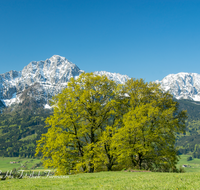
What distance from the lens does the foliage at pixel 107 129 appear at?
2961 centimetres

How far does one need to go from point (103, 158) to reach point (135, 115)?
30.6 feet

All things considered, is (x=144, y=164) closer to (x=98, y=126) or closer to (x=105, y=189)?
(x=98, y=126)

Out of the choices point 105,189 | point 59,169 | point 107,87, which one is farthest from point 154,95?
point 105,189

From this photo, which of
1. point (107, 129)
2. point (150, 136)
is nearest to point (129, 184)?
point (150, 136)

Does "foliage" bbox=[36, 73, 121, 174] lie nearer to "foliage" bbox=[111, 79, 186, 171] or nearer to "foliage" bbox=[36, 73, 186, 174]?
"foliage" bbox=[36, 73, 186, 174]

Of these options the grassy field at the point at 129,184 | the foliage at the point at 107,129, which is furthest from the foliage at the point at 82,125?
the grassy field at the point at 129,184

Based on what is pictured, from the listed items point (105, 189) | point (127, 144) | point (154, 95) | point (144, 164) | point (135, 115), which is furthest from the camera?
point (154, 95)

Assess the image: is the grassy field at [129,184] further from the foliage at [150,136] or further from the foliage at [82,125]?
the foliage at [82,125]

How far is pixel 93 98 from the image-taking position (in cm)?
3400

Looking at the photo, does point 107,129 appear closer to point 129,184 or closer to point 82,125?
point 82,125

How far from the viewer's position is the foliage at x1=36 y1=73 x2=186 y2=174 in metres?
29.6

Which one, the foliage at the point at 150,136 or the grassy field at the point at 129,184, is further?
the foliage at the point at 150,136

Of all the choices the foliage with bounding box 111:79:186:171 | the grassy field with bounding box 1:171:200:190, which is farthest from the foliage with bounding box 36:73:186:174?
the grassy field with bounding box 1:171:200:190

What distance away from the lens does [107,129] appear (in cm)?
3153
